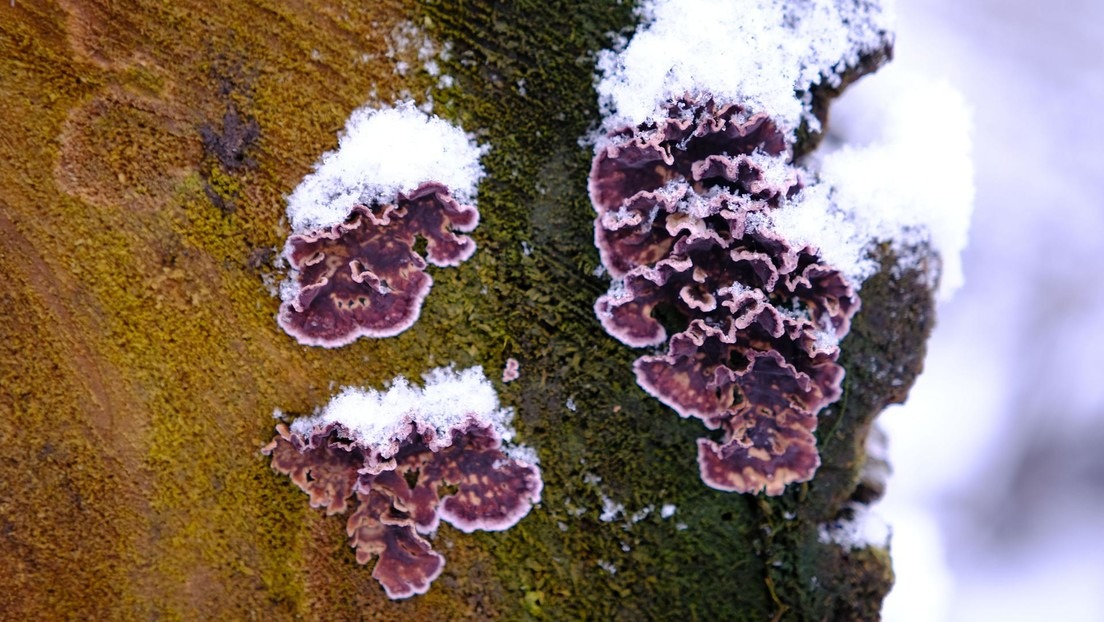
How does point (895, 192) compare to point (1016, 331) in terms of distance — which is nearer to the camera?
point (895, 192)

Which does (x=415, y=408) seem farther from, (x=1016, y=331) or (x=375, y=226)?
(x=1016, y=331)

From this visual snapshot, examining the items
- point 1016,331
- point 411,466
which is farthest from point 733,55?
point 1016,331

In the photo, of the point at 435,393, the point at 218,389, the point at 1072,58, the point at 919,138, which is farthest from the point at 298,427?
the point at 1072,58

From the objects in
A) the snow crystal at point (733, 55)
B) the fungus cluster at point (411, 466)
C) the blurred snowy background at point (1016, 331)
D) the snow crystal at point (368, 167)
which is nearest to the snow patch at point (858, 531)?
the fungus cluster at point (411, 466)

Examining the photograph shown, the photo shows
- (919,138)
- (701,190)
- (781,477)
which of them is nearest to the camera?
(701,190)

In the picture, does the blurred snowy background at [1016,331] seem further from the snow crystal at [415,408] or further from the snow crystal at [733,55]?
the snow crystal at [415,408]

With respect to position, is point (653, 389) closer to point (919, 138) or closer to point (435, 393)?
point (435, 393)
